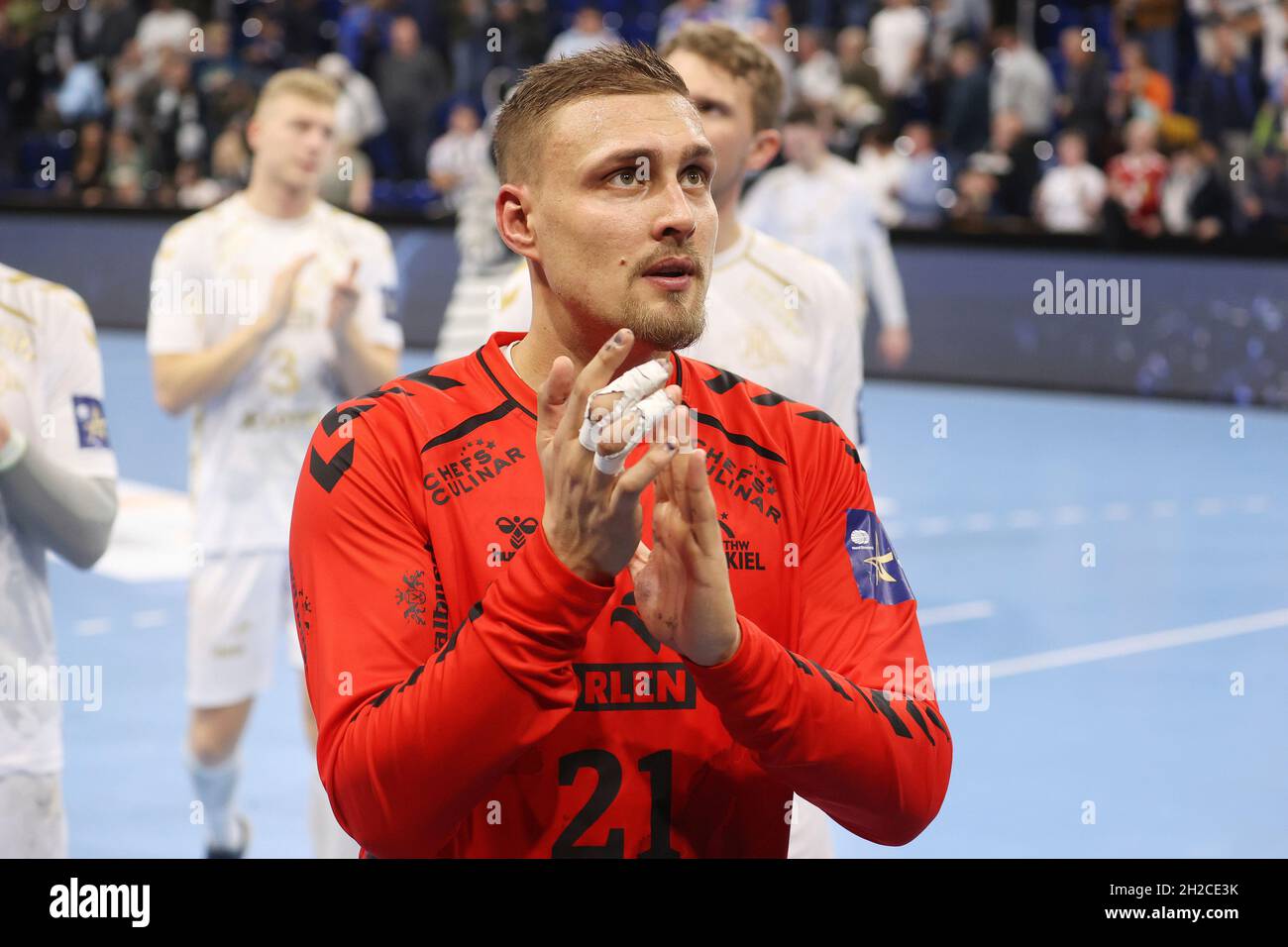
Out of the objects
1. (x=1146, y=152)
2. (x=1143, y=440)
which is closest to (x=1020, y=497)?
(x=1143, y=440)

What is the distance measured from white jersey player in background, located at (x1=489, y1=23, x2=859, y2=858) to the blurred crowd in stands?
26.5 ft

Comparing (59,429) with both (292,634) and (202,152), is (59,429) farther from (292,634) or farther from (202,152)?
(202,152)

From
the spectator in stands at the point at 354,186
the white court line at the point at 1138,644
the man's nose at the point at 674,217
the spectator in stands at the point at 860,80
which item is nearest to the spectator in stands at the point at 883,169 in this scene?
the spectator in stands at the point at 860,80

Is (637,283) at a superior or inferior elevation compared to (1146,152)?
inferior

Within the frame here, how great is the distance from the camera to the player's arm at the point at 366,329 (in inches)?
233

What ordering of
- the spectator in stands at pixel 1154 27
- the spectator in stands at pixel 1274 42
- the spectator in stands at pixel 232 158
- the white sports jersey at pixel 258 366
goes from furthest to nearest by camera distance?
the spectator in stands at pixel 232 158 < the spectator in stands at pixel 1154 27 < the spectator in stands at pixel 1274 42 < the white sports jersey at pixel 258 366

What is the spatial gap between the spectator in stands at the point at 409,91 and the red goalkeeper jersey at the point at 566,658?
55.2 feet

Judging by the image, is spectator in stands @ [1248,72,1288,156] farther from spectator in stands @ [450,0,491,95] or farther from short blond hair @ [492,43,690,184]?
short blond hair @ [492,43,690,184]

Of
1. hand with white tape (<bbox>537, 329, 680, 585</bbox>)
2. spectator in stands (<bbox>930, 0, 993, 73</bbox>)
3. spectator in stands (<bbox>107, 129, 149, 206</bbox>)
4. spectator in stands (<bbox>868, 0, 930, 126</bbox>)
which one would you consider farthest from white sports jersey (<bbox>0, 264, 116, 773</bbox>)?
spectator in stands (<bbox>107, 129, 149, 206</bbox>)

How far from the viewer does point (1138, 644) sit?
8.55m

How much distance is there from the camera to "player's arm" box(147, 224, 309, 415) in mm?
5945

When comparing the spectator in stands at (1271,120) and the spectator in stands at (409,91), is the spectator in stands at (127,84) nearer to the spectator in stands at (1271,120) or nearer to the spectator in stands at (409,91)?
the spectator in stands at (409,91)
